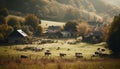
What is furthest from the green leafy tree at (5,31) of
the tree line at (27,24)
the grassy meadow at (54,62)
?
the grassy meadow at (54,62)

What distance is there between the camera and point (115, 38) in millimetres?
57000

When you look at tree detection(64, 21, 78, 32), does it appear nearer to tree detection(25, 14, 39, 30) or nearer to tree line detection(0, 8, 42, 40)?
tree line detection(0, 8, 42, 40)

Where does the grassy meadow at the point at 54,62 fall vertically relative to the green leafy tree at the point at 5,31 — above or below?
below

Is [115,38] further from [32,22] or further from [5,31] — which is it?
[32,22]

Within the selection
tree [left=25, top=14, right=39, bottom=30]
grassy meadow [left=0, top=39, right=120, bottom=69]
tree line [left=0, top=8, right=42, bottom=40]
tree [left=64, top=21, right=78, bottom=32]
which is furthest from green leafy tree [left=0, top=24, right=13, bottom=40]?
tree [left=64, top=21, right=78, bottom=32]

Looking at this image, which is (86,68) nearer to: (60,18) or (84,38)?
(84,38)

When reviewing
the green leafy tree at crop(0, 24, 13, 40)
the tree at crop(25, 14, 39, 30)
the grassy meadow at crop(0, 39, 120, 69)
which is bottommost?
the grassy meadow at crop(0, 39, 120, 69)

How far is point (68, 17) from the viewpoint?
193 m

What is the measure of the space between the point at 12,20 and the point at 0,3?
90722 millimetres

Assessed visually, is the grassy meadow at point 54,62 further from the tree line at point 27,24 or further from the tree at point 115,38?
the tree line at point 27,24

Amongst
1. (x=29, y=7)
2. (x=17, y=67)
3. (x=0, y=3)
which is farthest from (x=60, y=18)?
(x=17, y=67)

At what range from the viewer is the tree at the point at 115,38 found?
55.4 meters

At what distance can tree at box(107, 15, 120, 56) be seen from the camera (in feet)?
182

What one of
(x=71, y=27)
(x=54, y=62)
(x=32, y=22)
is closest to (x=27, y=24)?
(x=32, y=22)
